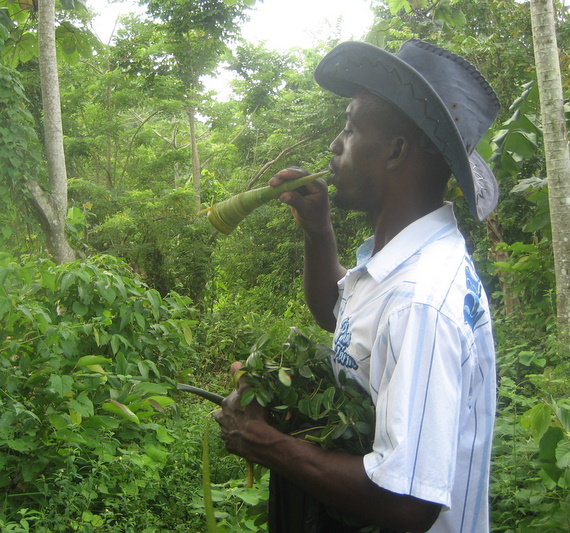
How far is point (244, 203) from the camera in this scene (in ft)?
5.88

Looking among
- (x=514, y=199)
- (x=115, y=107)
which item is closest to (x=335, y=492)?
(x=514, y=199)

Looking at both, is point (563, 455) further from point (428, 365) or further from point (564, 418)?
point (428, 365)

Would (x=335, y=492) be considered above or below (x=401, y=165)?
below

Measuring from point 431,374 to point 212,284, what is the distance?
317 inches

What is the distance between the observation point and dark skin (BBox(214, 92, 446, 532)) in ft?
3.56

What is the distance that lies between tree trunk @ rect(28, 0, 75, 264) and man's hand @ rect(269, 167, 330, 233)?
13.6 ft

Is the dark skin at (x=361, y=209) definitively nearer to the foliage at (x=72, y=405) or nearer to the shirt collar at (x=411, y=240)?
the shirt collar at (x=411, y=240)

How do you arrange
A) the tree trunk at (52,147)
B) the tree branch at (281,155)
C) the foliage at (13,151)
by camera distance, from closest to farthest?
the tree trunk at (52,147), the foliage at (13,151), the tree branch at (281,155)

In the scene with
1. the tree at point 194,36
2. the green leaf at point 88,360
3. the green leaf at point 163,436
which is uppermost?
the tree at point 194,36

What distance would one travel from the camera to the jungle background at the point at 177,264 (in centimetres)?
262

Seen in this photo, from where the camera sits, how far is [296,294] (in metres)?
9.60

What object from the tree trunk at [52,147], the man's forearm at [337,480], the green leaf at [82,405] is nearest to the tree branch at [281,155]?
the tree trunk at [52,147]

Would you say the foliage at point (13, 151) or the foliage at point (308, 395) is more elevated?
the foliage at point (13, 151)

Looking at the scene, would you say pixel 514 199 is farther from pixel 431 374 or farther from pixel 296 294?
pixel 431 374
